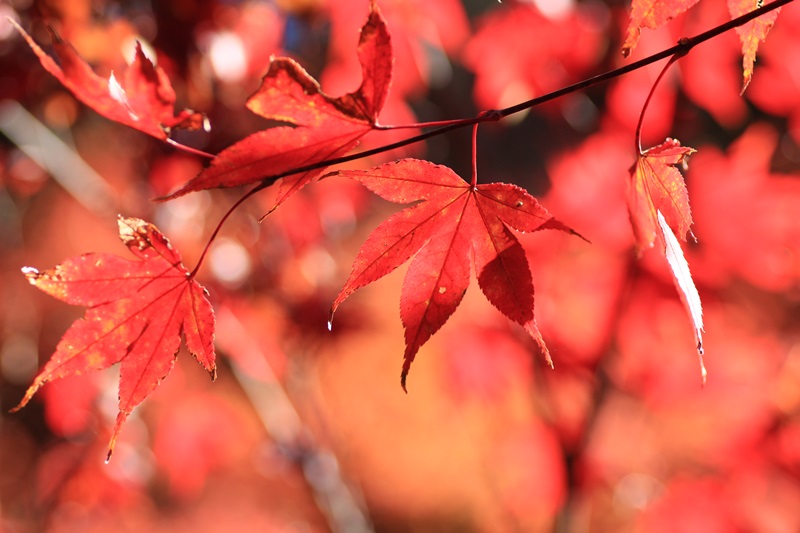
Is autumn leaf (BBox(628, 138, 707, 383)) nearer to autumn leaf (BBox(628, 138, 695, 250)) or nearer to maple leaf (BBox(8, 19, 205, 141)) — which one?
Result: autumn leaf (BBox(628, 138, 695, 250))

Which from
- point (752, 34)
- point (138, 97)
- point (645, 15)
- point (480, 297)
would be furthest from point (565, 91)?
point (480, 297)

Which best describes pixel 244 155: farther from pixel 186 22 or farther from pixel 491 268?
pixel 186 22

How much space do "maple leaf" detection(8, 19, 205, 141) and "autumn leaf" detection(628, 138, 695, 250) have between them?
1.49 ft

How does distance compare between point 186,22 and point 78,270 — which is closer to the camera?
point 78,270

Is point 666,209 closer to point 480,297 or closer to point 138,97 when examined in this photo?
point 138,97

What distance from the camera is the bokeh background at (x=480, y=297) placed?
1.71 metres

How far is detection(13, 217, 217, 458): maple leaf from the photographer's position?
2.10 ft

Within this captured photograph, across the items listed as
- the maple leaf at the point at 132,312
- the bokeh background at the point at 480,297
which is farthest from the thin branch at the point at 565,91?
the bokeh background at the point at 480,297

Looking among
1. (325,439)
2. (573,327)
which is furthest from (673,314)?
(325,439)

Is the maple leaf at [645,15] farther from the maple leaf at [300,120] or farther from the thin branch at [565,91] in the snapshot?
the maple leaf at [300,120]

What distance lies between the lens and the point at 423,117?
172 inches

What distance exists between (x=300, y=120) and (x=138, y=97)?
194mm

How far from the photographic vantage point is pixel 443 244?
0.65 m

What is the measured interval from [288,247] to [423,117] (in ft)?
7.91
